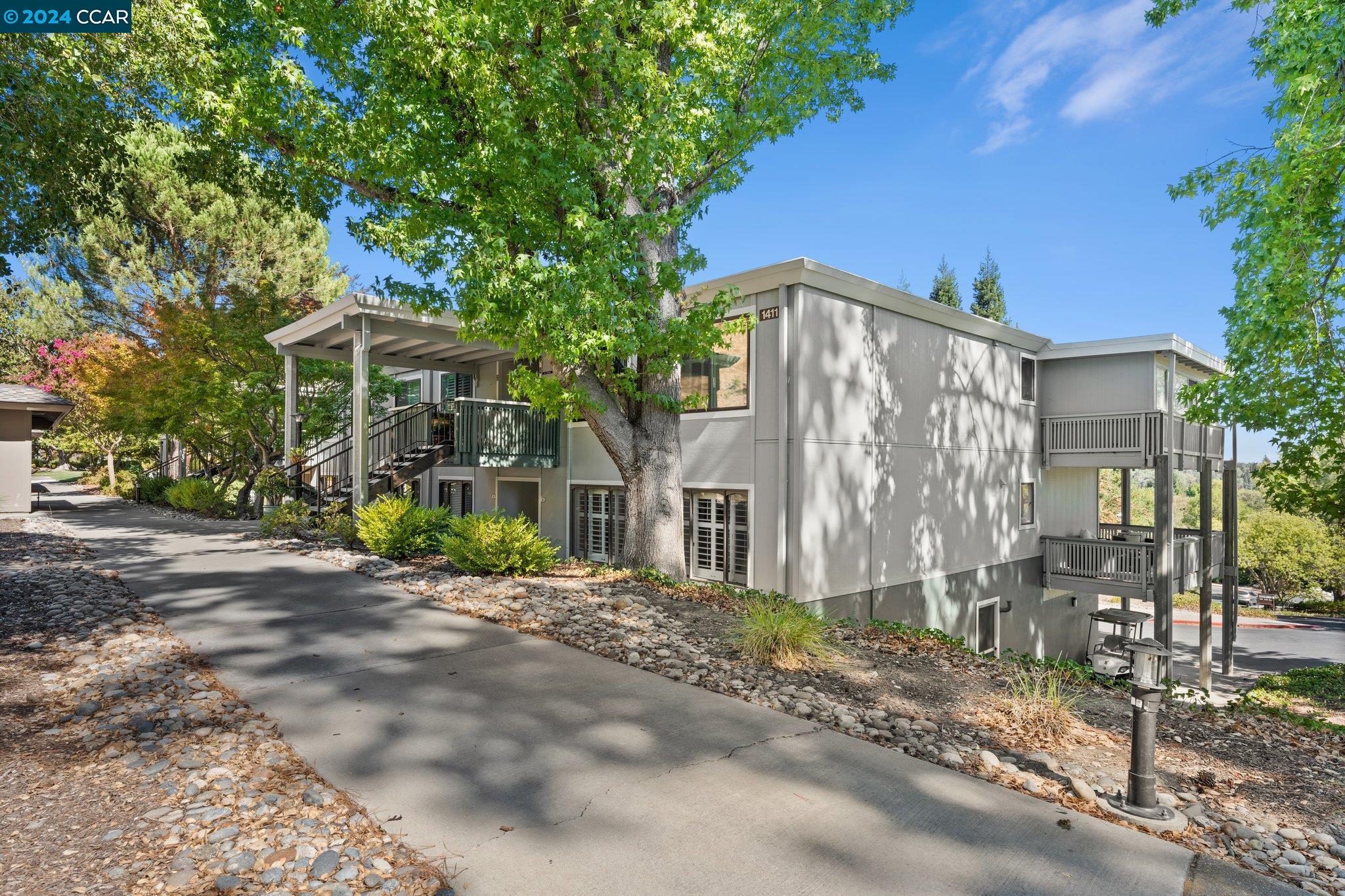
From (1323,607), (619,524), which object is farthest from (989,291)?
(619,524)

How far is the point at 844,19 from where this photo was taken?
10367mm

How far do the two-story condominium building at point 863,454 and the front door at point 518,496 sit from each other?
3.1 inches

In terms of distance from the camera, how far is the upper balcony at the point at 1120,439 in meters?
13.5

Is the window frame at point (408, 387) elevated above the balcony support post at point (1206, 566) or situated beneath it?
elevated above

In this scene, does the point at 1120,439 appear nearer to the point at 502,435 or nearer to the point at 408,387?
the point at 502,435

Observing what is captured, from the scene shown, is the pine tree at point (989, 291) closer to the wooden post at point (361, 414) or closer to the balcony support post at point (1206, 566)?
the balcony support post at point (1206, 566)

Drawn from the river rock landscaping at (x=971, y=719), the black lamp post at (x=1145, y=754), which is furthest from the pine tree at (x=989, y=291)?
the black lamp post at (x=1145, y=754)

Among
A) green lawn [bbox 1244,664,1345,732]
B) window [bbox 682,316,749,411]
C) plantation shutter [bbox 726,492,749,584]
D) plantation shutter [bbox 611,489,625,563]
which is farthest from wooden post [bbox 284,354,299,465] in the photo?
green lawn [bbox 1244,664,1345,732]

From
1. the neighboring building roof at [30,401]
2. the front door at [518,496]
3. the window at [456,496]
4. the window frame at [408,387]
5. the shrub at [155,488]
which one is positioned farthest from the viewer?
the shrub at [155,488]

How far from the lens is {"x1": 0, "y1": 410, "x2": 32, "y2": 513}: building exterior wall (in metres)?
16.9

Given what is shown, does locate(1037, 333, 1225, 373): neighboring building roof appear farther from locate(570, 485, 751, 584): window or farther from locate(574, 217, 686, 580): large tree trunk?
locate(574, 217, 686, 580): large tree trunk

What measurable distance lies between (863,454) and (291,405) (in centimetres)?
1309

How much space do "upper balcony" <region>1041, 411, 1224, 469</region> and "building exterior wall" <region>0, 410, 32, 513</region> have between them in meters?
25.4

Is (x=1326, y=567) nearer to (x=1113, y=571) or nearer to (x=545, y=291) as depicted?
(x=1113, y=571)
